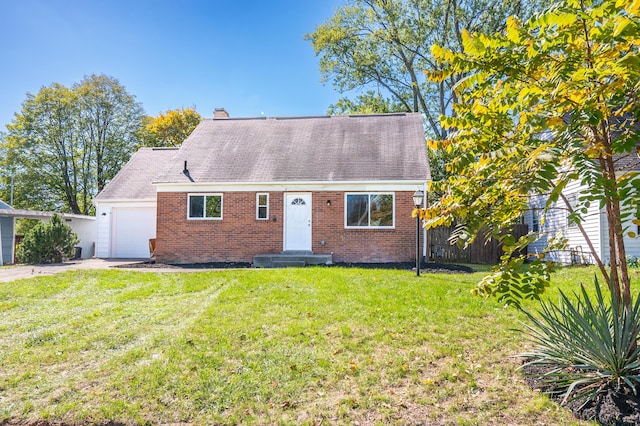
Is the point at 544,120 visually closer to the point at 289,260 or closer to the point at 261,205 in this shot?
the point at 289,260

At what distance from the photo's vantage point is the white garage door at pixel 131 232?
1794 centimetres

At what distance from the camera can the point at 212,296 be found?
7273mm

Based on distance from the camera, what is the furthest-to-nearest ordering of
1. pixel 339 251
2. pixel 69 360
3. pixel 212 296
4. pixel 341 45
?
pixel 341 45, pixel 339 251, pixel 212 296, pixel 69 360

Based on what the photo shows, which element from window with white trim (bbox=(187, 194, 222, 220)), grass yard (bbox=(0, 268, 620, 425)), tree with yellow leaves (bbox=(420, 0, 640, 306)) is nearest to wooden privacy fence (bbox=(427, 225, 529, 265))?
grass yard (bbox=(0, 268, 620, 425))

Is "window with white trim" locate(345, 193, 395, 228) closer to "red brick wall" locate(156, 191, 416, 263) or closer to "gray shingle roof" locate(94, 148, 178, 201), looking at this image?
"red brick wall" locate(156, 191, 416, 263)

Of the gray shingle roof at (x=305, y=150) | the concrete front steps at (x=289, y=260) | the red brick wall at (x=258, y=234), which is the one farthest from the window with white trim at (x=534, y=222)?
the concrete front steps at (x=289, y=260)

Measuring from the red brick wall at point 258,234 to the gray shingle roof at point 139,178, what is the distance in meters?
3.75

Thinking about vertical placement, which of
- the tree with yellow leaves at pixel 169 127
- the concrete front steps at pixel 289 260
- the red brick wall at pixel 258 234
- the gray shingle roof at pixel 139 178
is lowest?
the concrete front steps at pixel 289 260

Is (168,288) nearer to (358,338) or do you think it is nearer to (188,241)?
(358,338)

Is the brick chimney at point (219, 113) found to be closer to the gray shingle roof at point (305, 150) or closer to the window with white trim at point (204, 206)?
the gray shingle roof at point (305, 150)

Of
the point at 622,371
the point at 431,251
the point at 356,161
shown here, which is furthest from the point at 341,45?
the point at 622,371

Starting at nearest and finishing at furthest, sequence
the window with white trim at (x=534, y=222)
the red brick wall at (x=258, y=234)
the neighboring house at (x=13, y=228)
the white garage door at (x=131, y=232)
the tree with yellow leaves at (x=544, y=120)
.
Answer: the tree with yellow leaves at (x=544, y=120) → the red brick wall at (x=258, y=234) → the window with white trim at (x=534, y=222) → the neighboring house at (x=13, y=228) → the white garage door at (x=131, y=232)

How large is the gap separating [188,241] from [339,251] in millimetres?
5482

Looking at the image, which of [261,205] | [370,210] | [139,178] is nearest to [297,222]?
[261,205]
